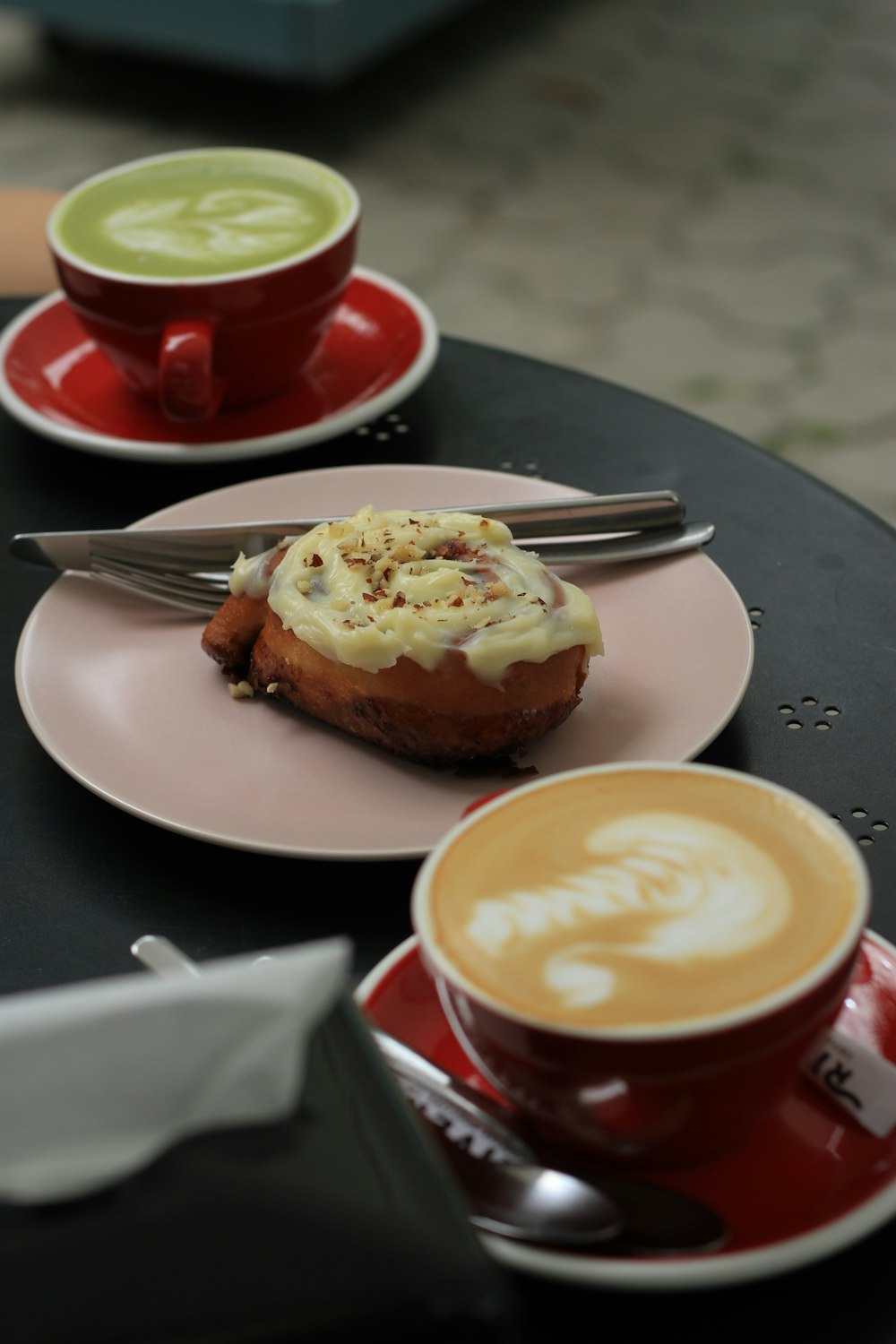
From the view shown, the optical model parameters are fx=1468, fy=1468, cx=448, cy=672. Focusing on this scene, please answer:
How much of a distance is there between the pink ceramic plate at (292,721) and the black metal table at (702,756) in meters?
0.03

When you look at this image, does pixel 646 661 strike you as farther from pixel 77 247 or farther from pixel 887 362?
pixel 887 362

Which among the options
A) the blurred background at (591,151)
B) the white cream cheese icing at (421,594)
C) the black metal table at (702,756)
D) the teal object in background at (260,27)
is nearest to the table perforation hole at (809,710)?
the black metal table at (702,756)

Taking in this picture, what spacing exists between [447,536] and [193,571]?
7.4 inches

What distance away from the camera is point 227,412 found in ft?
3.88

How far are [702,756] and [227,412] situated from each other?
549 mm

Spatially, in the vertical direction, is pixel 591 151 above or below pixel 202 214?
below

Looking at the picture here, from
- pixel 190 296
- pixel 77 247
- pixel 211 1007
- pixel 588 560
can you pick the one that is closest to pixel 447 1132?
pixel 211 1007

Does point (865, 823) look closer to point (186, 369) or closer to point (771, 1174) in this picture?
point (771, 1174)

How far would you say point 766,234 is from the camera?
326 cm

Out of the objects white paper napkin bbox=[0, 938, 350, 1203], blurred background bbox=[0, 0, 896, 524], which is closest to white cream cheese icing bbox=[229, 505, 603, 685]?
white paper napkin bbox=[0, 938, 350, 1203]

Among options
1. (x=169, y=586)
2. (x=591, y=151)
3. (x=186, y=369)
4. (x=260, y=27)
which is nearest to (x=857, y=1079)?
(x=169, y=586)

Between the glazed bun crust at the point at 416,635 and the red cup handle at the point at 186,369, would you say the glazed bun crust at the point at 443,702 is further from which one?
the red cup handle at the point at 186,369

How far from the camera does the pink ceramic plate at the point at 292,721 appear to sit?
74 centimetres

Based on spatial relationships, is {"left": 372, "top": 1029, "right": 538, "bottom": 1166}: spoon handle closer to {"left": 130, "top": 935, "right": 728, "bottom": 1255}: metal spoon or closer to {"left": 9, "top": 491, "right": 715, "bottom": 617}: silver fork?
{"left": 130, "top": 935, "right": 728, "bottom": 1255}: metal spoon
